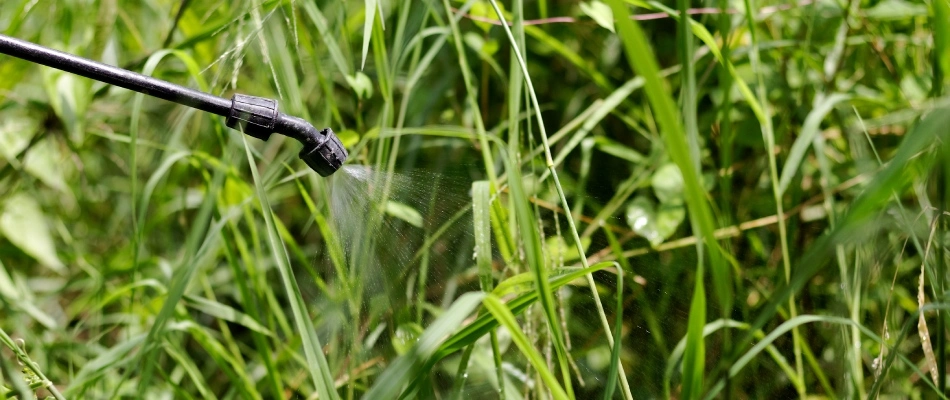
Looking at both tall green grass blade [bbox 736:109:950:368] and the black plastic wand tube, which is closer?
tall green grass blade [bbox 736:109:950:368]

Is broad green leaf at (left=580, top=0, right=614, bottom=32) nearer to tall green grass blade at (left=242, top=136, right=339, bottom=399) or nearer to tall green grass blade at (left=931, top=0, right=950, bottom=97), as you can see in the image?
tall green grass blade at (left=931, top=0, right=950, bottom=97)

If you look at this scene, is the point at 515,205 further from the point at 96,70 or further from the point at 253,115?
the point at 96,70

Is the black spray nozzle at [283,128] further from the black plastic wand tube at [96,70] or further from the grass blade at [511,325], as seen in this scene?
the grass blade at [511,325]

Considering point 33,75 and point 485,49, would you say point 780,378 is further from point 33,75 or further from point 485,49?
point 33,75

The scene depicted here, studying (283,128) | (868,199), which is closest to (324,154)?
(283,128)

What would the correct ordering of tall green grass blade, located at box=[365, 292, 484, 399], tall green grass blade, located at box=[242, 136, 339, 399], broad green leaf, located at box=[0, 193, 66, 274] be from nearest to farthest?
tall green grass blade, located at box=[365, 292, 484, 399]
tall green grass blade, located at box=[242, 136, 339, 399]
broad green leaf, located at box=[0, 193, 66, 274]

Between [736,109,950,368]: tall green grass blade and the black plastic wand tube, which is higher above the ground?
the black plastic wand tube

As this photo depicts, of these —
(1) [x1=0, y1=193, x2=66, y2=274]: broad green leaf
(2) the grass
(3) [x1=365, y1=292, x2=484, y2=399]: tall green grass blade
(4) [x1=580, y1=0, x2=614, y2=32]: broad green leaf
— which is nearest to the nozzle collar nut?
(2) the grass

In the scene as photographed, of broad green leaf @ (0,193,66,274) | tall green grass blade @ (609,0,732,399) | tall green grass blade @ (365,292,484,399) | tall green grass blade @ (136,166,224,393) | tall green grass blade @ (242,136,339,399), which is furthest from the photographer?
broad green leaf @ (0,193,66,274)
